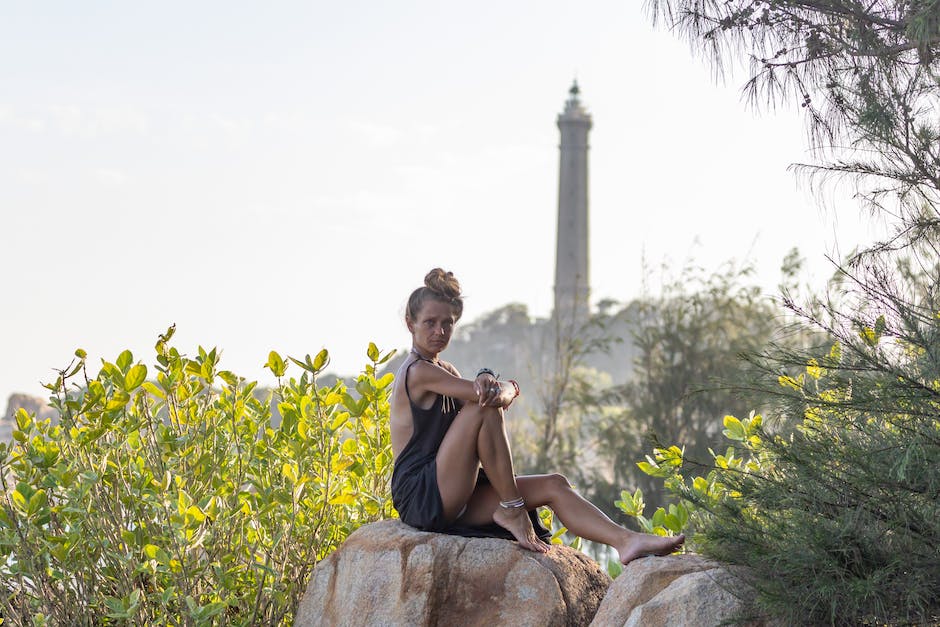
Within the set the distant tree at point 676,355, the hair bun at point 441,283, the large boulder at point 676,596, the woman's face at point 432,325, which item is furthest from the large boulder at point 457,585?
the distant tree at point 676,355

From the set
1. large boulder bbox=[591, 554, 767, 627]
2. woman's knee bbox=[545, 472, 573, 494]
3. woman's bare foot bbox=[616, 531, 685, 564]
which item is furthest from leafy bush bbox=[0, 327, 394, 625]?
large boulder bbox=[591, 554, 767, 627]

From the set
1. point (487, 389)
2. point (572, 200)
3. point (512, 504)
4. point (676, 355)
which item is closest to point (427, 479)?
point (512, 504)

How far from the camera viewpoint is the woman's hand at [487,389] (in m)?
4.12

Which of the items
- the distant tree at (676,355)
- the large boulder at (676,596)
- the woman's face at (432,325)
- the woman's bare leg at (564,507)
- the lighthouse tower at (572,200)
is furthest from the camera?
the lighthouse tower at (572,200)

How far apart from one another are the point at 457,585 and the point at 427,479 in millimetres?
446

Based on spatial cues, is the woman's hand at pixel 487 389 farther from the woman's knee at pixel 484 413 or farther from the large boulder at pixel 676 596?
the large boulder at pixel 676 596

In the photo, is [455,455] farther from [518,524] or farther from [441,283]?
→ [441,283]

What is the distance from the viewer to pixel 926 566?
10.00 ft

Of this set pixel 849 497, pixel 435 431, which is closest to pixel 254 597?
pixel 435 431

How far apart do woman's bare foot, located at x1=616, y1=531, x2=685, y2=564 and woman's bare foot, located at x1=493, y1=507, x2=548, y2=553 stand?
33cm

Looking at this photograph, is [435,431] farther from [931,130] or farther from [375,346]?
[931,130]

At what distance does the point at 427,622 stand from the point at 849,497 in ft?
5.47

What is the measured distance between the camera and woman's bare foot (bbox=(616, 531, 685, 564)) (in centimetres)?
403

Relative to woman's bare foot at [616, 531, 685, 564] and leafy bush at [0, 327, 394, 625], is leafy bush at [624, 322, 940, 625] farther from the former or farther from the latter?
leafy bush at [0, 327, 394, 625]
